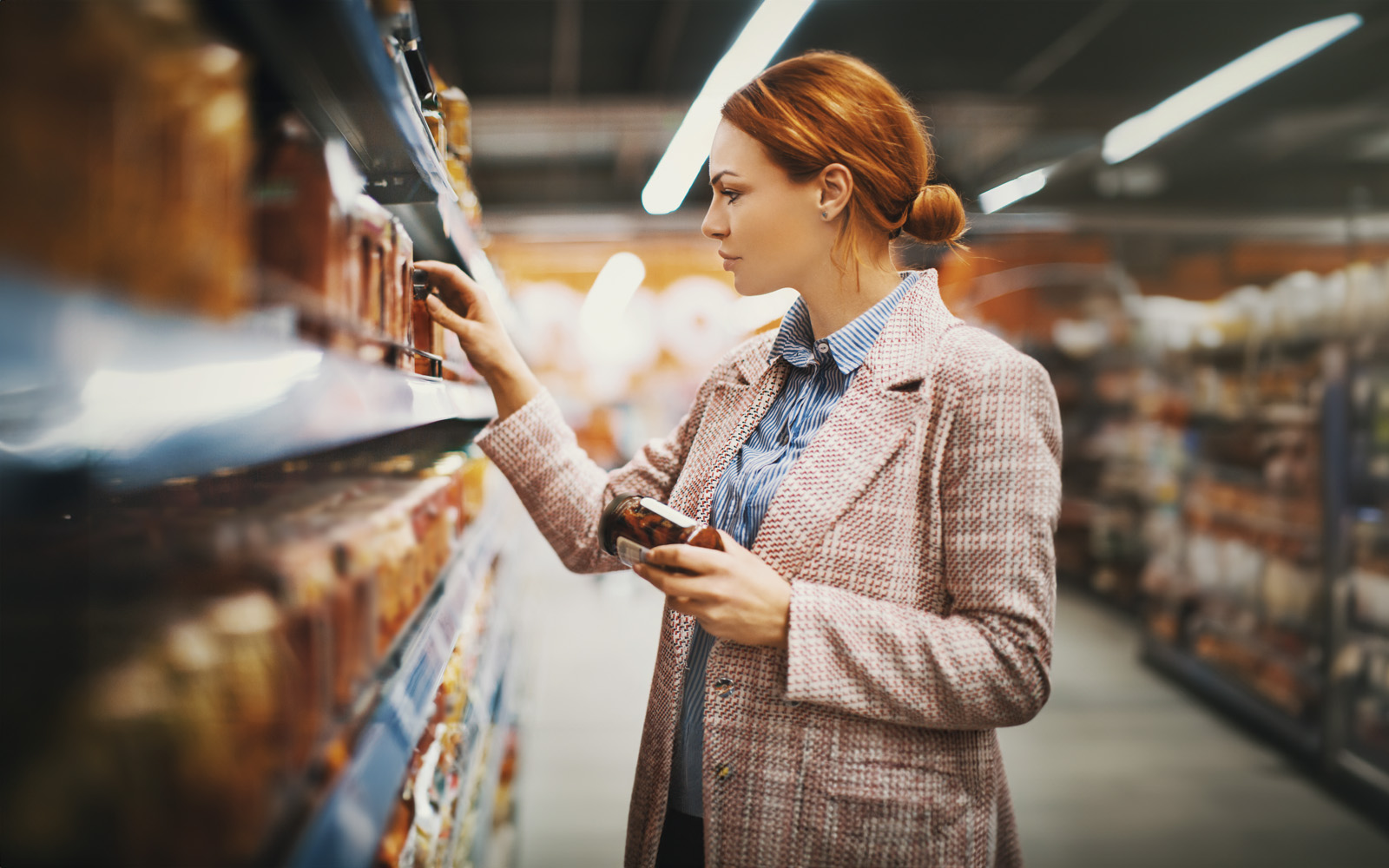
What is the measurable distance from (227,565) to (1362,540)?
4084 mm

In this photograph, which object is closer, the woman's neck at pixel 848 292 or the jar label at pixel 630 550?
the jar label at pixel 630 550

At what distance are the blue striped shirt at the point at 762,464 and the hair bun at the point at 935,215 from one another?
7cm

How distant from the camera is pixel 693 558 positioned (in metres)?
0.94

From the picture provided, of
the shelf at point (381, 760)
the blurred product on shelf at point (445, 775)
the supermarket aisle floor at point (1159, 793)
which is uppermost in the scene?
the shelf at point (381, 760)

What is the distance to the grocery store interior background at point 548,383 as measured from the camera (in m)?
0.48

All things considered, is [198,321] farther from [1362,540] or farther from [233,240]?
[1362,540]

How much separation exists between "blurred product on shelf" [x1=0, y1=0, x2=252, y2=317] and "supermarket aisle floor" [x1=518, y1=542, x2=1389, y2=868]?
254 cm

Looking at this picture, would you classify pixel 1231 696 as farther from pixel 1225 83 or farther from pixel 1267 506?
pixel 1225 83

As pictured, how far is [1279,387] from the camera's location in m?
3.86

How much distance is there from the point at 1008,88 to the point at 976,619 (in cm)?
602

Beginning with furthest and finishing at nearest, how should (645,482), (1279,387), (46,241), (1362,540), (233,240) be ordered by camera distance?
(1279,387) < (1362,540) < (645,482) < (233,240) < (46,241)

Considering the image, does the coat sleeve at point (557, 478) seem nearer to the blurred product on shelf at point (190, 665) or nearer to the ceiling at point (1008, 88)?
the blurred product on shelf at point (190, 665)

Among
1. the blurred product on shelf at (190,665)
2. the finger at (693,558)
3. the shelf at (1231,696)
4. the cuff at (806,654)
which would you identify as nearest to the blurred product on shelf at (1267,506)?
the shelf at (1231,696)

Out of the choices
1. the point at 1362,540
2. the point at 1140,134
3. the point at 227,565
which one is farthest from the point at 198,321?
the point at 1140,134
